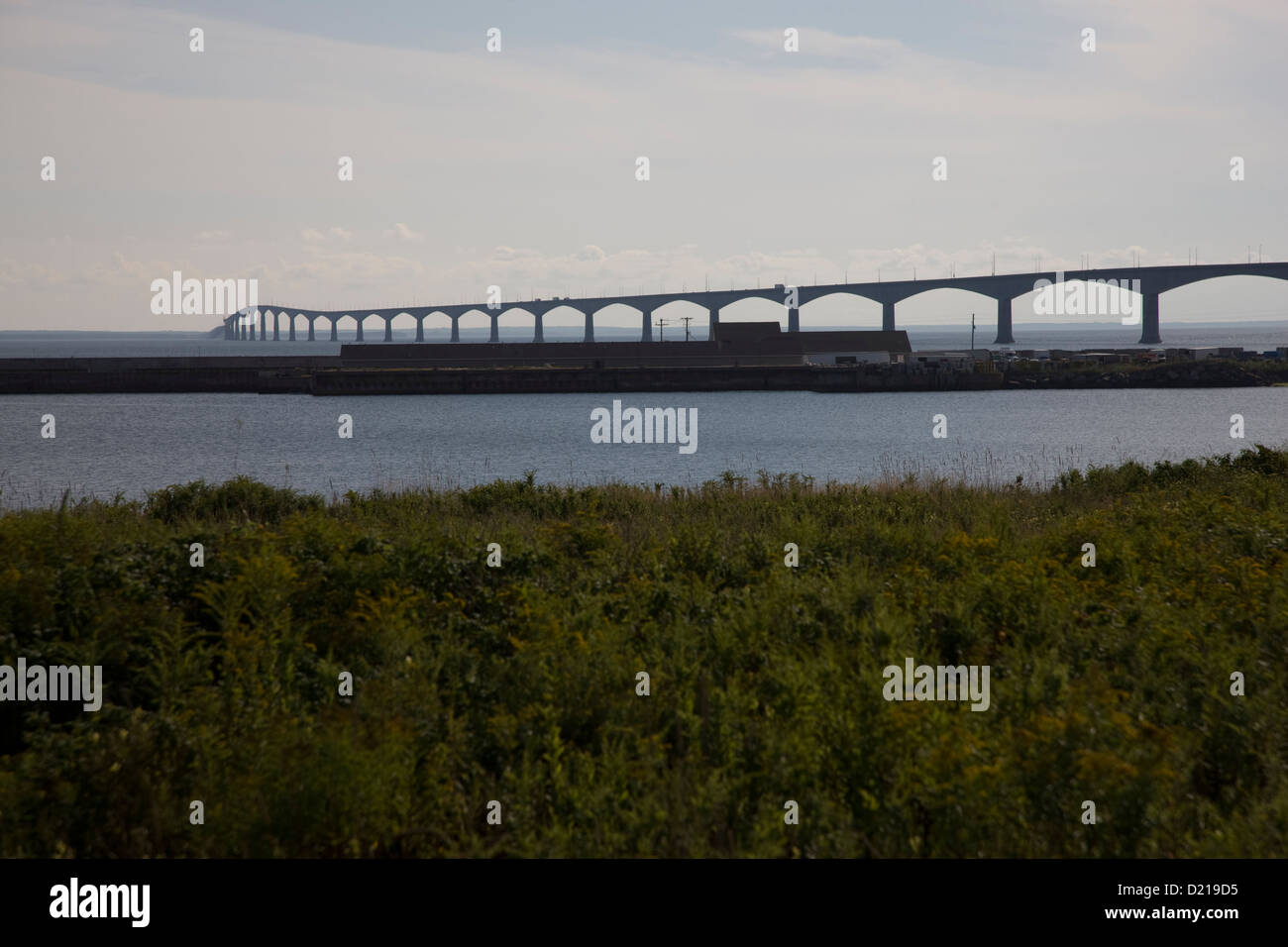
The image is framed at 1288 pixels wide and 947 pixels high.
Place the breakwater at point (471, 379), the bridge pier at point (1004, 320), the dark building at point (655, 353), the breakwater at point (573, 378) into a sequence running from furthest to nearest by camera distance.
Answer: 1. the bridge pier at point (1004, 320)
2. the dark building at point (655, 353)
3. the breakwater at point (573, 378)
4. the breakwater at point (471, 379)

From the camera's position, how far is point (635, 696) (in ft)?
24.0

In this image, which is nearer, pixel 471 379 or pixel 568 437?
pixel 568 437

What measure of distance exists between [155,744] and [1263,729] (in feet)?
22.6

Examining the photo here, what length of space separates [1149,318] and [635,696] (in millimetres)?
140946

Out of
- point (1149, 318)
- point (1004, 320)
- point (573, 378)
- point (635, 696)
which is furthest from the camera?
point (1149, 318)

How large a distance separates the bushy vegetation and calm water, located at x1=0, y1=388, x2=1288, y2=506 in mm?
12028

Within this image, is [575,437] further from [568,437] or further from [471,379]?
[471,379]

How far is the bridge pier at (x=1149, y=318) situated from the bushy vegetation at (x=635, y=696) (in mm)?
127170

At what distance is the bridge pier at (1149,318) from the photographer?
413 ft

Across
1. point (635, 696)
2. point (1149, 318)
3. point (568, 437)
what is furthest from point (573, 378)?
point (1149, 318)

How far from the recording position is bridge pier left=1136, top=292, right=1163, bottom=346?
413ft

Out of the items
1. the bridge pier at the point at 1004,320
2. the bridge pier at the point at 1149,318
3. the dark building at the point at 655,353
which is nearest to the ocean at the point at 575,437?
the dark building at the point at 655,353

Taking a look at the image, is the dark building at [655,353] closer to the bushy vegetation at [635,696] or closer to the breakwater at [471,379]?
the breakwater at [471,379]

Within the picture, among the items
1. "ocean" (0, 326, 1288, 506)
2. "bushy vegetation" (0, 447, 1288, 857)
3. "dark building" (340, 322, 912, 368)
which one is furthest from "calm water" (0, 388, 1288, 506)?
"bushy vegetation" (0, 447, 1288, 857)
